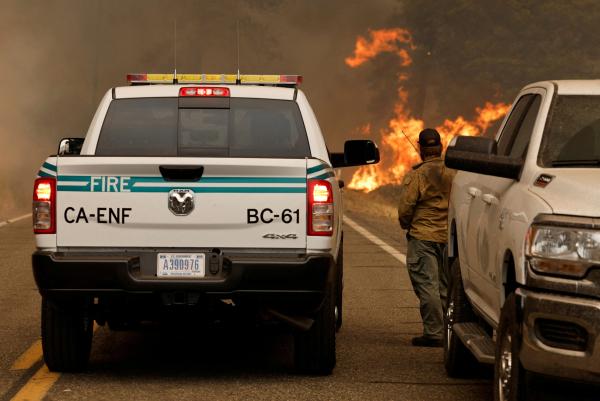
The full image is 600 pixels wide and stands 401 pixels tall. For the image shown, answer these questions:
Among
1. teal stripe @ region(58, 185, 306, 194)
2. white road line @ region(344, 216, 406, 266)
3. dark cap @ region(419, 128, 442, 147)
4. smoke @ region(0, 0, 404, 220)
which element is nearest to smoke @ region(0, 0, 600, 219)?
smoke @ region(0, 0, 404, 220)

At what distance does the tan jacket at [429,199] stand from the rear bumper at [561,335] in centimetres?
474

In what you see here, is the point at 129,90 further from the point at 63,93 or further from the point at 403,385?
the point at 63,93

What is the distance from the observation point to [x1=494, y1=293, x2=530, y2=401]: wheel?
21.5 ft

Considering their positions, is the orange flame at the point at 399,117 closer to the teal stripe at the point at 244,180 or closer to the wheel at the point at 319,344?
the wheel at the point at 319,344

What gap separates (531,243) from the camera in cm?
636

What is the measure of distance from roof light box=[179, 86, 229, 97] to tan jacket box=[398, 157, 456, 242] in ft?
6.54

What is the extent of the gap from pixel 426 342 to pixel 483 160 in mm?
3648

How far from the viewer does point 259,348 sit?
1063cm

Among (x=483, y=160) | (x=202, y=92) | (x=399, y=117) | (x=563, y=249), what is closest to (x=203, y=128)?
(x=202, y=92)

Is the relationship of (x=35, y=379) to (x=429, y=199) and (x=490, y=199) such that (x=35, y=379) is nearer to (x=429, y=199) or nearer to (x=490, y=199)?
(x=490, y=199)

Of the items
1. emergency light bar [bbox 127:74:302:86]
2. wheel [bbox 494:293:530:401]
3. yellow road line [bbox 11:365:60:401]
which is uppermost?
emergency light bar [bbox 127:74:302:86]

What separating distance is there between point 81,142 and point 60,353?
5.96 ft

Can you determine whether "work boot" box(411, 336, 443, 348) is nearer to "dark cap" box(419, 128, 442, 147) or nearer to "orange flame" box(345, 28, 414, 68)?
"dark cap" box(419, 128, 442, 147)

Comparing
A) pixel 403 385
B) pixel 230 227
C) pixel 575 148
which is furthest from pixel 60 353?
pixel 575 148
